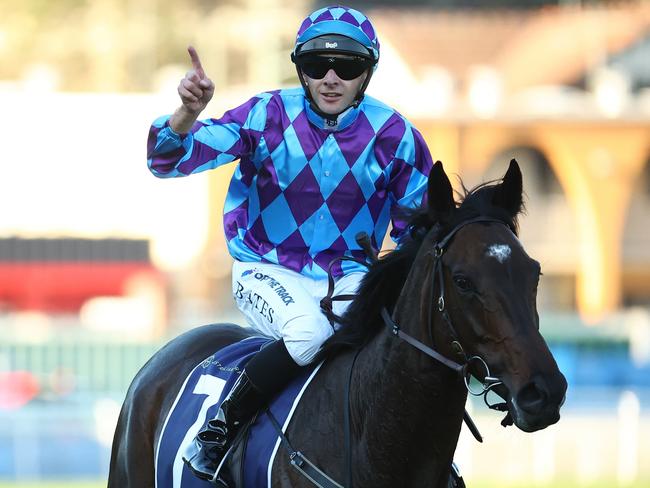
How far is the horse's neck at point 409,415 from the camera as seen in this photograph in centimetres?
345

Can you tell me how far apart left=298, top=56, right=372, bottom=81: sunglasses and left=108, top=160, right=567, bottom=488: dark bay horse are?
2.16ft

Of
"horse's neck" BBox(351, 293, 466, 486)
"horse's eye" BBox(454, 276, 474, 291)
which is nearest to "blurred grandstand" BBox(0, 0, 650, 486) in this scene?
"horse's neck" BBox(351, 293, 466, 486)

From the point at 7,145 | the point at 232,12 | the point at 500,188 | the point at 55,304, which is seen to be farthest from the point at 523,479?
the point at 232,12

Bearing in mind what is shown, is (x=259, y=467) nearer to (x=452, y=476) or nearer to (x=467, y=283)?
(x=452, y=476)

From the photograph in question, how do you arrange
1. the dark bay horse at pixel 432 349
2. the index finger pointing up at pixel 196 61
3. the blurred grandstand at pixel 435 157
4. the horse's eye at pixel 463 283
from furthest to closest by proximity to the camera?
the blurred grandstand at pixel 435 157, the index finger pointing up at pixel 196 61, the horse's eye at pixel 463 283, the dark bay horse at pixel 432 349

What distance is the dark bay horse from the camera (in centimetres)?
315

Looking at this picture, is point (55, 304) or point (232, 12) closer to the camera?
point (55, 304)

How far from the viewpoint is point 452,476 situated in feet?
12.6

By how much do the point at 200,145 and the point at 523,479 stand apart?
915 cm

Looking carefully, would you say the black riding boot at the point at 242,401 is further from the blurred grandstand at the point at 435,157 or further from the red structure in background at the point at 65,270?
the red structure in background at the point at 65,270

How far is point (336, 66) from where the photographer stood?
4.05 m

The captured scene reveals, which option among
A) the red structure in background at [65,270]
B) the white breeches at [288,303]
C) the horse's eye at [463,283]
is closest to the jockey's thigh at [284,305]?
the white breeches at [288,303]

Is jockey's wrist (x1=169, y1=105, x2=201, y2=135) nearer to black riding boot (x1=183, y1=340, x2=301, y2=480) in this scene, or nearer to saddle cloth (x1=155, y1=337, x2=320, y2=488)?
black riding boot (x1=183, y1=340, x2=301, y2=480)

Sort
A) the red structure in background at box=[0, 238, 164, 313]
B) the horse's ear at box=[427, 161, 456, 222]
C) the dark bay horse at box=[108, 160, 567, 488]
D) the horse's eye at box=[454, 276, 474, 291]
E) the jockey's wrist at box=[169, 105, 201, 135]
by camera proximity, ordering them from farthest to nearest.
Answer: the red structure in background at box=[0, 238, 164, 313]
the jockey's wrist at box=[169, 105, 201, 135]
the horse's ear at box=[427, 161, 456, 222]
the horse's eye at box=[454, 276, 474, 291]
the dark bay horse at box=[108, 160, 567, 488]
